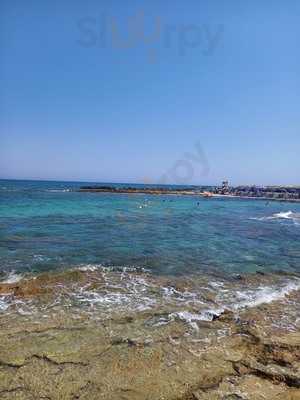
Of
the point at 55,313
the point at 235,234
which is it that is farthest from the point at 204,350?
the point at 235,234

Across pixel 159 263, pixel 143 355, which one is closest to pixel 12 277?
pixel 159 263

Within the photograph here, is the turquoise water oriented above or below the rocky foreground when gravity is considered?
below

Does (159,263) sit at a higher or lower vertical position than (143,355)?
lower

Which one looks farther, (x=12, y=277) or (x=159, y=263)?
(x=159, y=263)

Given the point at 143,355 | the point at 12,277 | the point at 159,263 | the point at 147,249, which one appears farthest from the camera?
the point at 147,249

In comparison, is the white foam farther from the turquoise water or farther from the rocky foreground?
the turquoise water

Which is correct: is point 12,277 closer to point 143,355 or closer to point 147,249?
point 143,355

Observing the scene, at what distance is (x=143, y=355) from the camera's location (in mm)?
5066

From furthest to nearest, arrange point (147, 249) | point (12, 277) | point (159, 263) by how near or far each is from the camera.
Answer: point (147, 249), point (159, 263), point (12, 277)

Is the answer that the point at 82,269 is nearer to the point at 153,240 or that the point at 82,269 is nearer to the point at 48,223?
the point at 153,240

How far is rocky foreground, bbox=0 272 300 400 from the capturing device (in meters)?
4.24

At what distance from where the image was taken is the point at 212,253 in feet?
44.1

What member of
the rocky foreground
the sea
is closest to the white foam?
the sea

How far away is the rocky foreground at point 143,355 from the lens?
4.24m
